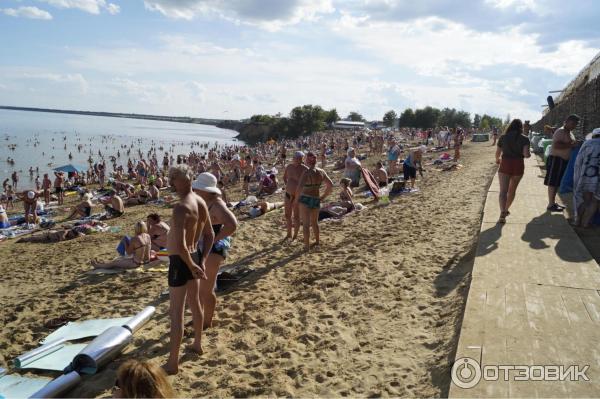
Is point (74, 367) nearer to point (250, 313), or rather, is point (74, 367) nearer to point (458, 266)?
point (250, 313)

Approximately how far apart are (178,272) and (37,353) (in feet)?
5.98

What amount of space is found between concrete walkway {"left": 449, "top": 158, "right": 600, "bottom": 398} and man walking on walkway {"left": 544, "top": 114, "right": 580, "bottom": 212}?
50.5 inches

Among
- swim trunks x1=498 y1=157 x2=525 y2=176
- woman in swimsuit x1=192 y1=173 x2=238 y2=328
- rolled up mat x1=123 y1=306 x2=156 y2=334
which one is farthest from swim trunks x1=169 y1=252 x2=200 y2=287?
swim trunks x1=498 y1=157 x2=525 y2=176

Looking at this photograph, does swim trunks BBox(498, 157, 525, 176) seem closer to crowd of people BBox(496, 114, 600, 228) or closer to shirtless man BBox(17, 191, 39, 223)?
crowd of people BBox(496, 114, 600, 228)

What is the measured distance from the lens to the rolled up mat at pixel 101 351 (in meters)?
3.37

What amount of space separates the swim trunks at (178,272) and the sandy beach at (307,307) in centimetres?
79

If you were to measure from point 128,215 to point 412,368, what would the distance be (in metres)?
12.4

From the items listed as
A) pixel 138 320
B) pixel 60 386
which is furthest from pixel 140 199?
pixel 60 386

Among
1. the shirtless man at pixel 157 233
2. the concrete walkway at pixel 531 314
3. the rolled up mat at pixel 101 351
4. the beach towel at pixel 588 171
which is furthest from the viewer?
the shirtless man at pixel 157 233

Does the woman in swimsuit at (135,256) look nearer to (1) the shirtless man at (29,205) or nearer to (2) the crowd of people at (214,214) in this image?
(2) the crowd of people at (214,214)

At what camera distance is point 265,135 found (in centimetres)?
8988

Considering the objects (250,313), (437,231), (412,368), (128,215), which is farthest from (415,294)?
(128,215)

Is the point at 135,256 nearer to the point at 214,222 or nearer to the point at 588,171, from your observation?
the point at 214,222

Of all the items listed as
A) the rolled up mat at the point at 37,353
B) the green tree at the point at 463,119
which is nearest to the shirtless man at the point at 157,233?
the rolled up mat at the point at 37,353
